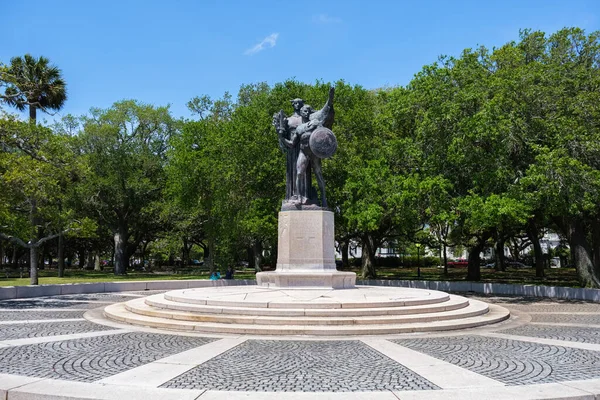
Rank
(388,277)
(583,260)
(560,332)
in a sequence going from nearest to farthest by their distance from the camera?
(560,332) < (583,260) < (388,277)

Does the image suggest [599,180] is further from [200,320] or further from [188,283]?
[188,283]

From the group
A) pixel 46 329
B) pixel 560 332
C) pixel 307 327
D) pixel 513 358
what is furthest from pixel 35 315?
pixel 560 332

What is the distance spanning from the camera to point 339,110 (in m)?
27.4

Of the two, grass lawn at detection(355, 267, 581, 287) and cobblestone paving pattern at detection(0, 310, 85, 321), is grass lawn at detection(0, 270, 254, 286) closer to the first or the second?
grass lawn at detection(355, 267, 581, 287)

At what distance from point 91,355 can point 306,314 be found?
4757 mm

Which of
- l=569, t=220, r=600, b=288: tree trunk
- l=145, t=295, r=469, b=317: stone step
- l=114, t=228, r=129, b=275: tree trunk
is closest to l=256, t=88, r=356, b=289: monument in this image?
l=145, t=295, r=469, b=317: stone step

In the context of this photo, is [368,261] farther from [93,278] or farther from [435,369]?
[435,369]

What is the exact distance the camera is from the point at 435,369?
7.23 meters

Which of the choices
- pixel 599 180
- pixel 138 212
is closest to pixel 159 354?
pixel 599 180

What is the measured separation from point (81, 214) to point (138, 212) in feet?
15.6

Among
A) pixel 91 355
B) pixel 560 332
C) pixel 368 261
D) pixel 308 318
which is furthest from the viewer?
pixel 368 261

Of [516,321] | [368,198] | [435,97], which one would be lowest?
[516,321]

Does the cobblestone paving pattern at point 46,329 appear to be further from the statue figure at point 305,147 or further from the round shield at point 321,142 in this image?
the round shield at point 321,142

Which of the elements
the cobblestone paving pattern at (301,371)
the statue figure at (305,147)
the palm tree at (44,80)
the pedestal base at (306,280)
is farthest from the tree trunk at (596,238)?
the palm tree at (44,80)
